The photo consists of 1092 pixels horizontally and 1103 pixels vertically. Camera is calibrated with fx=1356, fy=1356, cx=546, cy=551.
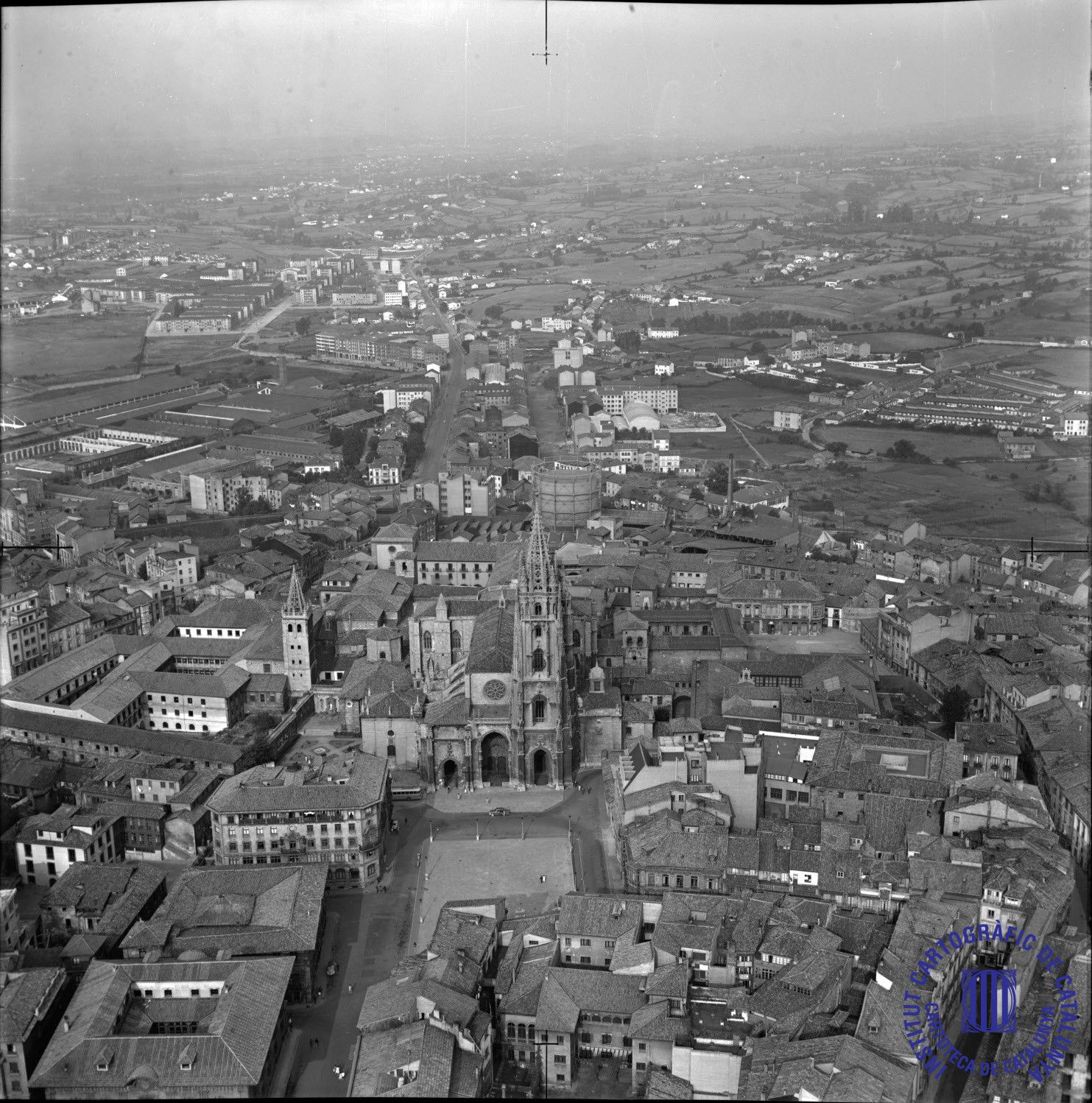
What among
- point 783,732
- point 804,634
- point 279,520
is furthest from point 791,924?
point 279,520

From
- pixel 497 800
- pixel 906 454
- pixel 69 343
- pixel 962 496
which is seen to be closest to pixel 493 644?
pixel 497 800

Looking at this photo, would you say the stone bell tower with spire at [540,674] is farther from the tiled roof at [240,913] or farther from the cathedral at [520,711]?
the tiled roof at [240,913]

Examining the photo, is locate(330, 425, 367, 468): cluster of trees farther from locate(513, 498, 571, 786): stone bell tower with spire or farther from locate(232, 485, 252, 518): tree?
locate(513, 498, 571, 786): stone bell tower with spire

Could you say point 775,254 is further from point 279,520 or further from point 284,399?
point 279,520

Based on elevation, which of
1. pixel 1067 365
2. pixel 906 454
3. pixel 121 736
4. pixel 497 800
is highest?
pixel 1067 365

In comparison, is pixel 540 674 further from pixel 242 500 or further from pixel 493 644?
pixel 242 500

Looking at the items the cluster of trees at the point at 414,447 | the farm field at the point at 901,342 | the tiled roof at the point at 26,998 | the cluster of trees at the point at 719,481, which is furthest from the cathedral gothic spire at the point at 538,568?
the farm field at the point at 901,342
